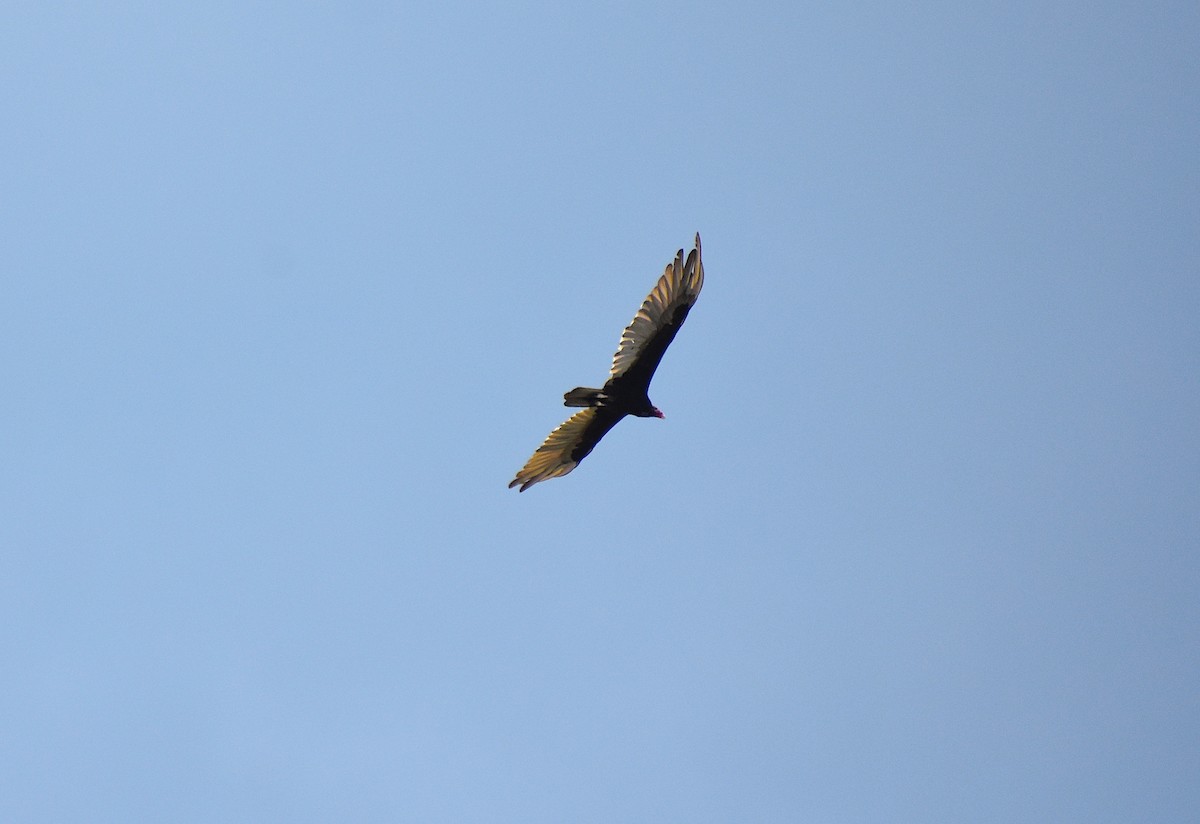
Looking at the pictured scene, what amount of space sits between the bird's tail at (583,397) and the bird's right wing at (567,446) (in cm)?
63

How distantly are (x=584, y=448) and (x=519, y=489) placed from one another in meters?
1.52

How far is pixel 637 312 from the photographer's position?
66.5ft

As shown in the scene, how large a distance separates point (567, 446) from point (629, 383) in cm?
207

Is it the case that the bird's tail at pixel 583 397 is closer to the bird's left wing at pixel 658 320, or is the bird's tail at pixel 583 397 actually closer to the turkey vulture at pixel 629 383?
the turkey vulture at pixel 629 383

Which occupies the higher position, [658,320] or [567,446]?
[658,320]

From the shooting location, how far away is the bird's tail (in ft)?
67.6

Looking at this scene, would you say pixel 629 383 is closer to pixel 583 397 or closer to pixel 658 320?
pixel 583 397

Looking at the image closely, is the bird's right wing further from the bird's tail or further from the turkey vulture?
the bird's tail

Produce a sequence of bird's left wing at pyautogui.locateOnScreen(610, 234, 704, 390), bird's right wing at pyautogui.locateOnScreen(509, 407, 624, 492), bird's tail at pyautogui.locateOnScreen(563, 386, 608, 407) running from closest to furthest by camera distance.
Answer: bird's left wing at pyautogui.locateOnScreen(610, 234, 704, 390) → bird's tail at pyautogui.locateOnScreen(563, 386, 608, 407) → bird's right wing at pyautogui.locateOnScreen(509, 407, 624, 492)

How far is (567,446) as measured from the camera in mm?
22156

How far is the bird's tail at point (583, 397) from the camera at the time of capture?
2061 cm

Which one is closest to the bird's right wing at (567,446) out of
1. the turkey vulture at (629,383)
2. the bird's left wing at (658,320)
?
the turkey vulture at (629,383)

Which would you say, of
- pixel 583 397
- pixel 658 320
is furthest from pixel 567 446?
pixel 658 320

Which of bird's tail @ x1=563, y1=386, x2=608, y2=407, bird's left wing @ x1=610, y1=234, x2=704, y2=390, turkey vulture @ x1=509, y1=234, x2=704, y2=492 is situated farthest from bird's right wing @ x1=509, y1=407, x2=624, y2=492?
bird's left wing @ x1=610, y1=234, x2=704, y2=390
